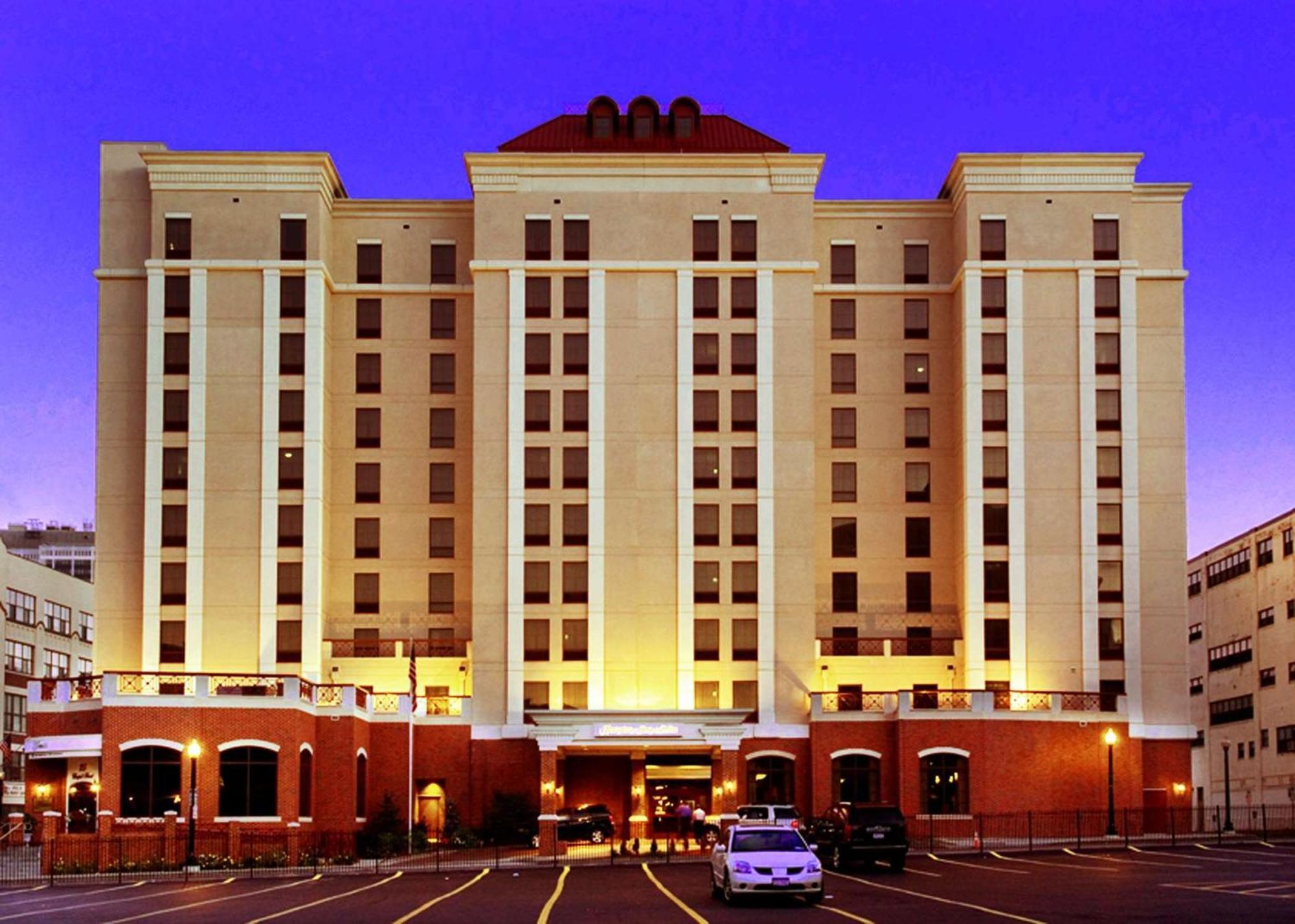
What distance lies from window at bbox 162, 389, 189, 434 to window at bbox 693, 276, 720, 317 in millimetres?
23482

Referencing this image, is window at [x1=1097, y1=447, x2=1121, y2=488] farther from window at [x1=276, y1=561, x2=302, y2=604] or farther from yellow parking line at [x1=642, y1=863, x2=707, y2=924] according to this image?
window at [x1=276, y1=561, x2=302, y2=604]

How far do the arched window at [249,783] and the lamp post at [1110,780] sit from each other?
32320mm

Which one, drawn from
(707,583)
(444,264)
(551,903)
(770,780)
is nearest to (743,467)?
(707,583)

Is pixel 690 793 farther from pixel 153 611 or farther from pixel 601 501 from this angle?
pixel 153 611

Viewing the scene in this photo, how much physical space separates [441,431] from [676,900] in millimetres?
48110

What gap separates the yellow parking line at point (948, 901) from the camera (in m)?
32.9

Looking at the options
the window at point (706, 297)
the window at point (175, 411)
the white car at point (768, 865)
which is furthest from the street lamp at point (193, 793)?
the window at point (706, 297)

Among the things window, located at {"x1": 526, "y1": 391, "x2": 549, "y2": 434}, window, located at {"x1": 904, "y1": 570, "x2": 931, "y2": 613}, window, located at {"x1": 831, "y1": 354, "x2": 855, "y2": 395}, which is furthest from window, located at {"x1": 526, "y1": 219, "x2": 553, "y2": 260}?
window, located at {"x1": 904, "y1": 570, "x2": 931, "y2": 613}

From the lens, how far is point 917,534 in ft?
282

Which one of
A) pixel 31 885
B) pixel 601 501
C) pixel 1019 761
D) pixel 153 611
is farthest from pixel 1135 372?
pixel 31 885

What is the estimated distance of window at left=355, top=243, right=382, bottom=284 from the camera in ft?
286

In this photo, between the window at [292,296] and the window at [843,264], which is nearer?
the window at [292,296]

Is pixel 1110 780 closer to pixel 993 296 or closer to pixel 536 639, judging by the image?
pixel 993 296

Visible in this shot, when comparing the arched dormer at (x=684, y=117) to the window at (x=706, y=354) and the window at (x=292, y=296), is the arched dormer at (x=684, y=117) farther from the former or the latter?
the window at (x=292, y=296)
